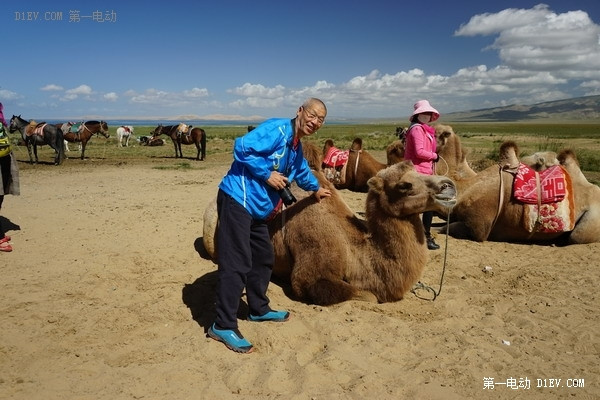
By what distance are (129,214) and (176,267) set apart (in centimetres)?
339

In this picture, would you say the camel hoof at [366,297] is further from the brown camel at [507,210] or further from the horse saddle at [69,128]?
the horse saddle at [69,128]

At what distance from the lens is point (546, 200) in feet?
22.6

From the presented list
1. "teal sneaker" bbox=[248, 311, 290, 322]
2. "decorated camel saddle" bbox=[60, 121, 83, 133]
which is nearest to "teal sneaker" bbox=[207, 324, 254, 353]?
"teal sneaker" bbox=[248, 311, 290, 322]

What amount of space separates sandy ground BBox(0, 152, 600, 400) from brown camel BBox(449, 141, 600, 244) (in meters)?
0.27

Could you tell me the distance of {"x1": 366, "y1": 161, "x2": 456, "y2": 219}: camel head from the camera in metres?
4.38

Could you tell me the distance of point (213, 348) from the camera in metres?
3.81

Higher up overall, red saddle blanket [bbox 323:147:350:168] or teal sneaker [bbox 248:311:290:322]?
red saddle blanket [bbox 323:147:350:168]

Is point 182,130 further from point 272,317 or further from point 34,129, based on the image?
point 272,317

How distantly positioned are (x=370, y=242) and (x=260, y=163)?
1.81m

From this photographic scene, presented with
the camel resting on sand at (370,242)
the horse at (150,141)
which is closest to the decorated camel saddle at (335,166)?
the camel resting on sand at (370,242)

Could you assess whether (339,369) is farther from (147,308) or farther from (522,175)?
(522,175)

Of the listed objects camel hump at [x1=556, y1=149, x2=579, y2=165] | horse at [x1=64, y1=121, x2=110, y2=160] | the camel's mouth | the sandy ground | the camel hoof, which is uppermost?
horse at [x1=64, y1=121, x2=110, y2=160]

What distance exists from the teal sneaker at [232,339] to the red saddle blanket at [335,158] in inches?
351

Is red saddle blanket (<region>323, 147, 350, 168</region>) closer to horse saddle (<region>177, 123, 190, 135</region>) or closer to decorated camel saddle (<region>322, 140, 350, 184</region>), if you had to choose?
decorated camel saddle (<region>322, 140, 350, 184</region>)
